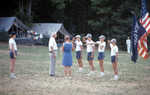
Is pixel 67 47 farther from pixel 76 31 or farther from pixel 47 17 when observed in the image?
pixel 47 17

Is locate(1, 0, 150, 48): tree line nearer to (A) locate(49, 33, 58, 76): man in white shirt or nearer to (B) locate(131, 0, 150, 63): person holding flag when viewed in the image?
(A) locate(49, 33, 58, 76): man in white shirt

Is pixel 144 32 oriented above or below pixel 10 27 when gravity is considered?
below

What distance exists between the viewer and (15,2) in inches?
2078

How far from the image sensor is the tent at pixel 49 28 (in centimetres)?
4559

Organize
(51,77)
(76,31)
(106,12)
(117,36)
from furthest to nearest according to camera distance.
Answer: (76,31) → (106,12) → (117,36) → (51,77)

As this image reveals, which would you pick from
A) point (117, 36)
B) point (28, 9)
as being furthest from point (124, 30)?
point (28, 9)

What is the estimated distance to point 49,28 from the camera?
155 feet

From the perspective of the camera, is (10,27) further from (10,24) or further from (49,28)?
(49,28)

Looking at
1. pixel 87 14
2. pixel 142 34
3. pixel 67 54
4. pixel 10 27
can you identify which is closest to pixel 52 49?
pixel 67 54

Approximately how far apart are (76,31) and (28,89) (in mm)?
47615

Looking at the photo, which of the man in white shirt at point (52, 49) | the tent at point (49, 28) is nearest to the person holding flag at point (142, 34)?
the man in white shirt at point (52, 49)

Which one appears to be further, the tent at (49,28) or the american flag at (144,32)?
the tent at (49,28)

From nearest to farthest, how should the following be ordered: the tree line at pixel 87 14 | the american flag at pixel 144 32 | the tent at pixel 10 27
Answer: the american flag at pixel 144 32, the tent at pixel 10 27, the tree line at pixel 87 14

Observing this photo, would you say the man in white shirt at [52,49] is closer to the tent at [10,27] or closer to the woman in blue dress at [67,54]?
the woman in blue dress at [67,54]
